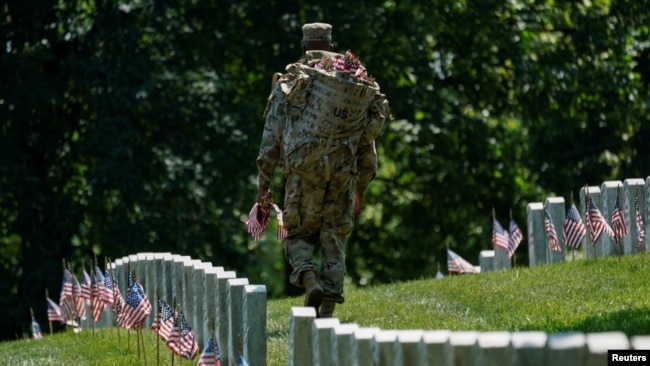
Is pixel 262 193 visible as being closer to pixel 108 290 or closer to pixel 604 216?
pixel 108 290

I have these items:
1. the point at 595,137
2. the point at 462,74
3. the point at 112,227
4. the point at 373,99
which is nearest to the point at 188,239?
the point at 112,227

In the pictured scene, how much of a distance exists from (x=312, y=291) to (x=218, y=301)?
0.73 metres

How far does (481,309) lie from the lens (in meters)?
12.9

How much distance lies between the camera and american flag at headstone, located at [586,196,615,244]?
49.7 ft

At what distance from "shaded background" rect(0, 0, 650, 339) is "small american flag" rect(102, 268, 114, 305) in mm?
11255

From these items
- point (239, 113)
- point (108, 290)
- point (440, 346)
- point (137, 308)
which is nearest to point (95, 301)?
point (108, 290)

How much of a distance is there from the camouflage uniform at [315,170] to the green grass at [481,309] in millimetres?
724

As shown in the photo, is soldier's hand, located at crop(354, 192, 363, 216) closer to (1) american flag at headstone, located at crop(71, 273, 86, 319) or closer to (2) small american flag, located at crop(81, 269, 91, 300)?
(2) small american flag, located at crop(81, 269, 91, 300)

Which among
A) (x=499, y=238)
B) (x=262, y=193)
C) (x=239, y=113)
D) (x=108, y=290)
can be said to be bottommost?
(x=108, y=290)

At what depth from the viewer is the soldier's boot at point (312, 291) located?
11141mm

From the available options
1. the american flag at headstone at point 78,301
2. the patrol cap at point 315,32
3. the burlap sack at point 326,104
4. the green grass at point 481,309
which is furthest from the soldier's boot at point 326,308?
the american flag at headstone at point 78,301

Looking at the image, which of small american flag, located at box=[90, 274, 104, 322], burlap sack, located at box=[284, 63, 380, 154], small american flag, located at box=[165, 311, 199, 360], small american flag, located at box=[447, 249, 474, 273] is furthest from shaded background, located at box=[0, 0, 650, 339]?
small american flag, located at box=[165, 311, 199, 360]

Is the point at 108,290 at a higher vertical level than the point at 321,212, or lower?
lower

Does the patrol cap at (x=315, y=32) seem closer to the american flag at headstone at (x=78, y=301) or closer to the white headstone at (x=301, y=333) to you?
the white headstone at (x=301, y=333)
